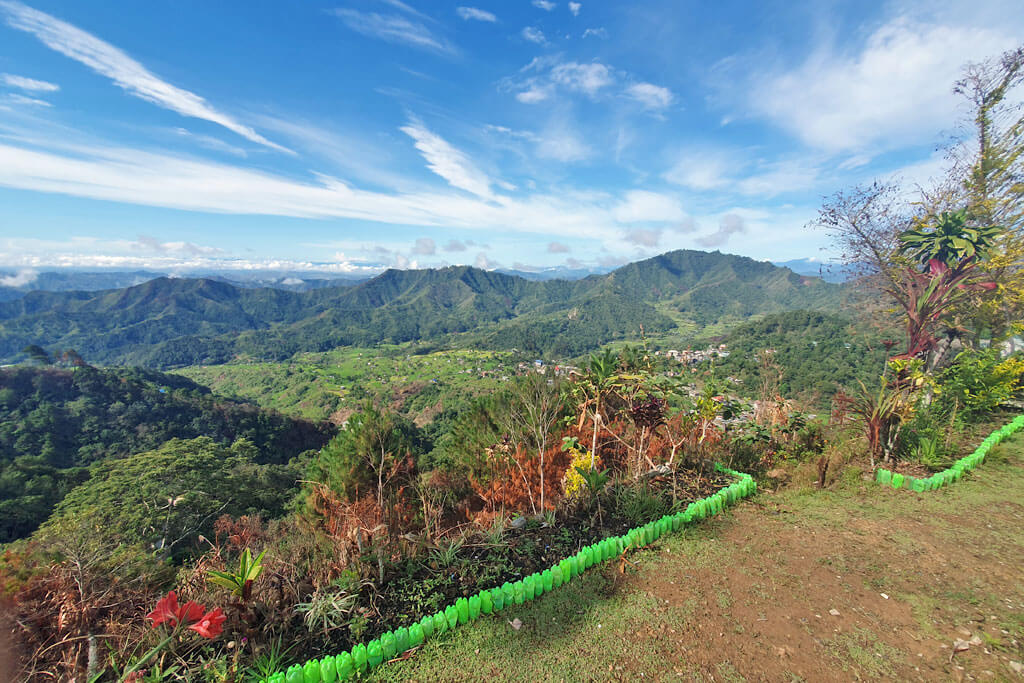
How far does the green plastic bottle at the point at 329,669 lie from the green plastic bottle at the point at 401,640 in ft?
1.28

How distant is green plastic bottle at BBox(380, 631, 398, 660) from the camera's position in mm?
2623

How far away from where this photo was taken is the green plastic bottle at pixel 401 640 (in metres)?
2.68

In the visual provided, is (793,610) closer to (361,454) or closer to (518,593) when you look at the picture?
(518,593)

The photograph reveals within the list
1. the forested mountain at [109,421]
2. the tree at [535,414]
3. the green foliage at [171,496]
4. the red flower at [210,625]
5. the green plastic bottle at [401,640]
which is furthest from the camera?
the forested mountain at [109,421]

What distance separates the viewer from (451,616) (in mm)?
2873

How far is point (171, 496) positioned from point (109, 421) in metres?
36.1

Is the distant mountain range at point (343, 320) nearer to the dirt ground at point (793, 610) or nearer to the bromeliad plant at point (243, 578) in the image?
the dirt ground at point (793, 610)

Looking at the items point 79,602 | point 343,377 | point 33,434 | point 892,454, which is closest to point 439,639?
point 79,602

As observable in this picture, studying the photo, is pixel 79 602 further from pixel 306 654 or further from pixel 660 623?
pixel 660 623

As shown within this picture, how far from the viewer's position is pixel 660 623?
2.90 meters

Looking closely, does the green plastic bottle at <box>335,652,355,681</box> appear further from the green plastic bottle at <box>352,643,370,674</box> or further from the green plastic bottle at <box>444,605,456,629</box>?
the green plastic bottle at <box>444,605,456,629</box>

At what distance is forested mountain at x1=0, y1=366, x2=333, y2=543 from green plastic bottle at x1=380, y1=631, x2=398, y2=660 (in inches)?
1477

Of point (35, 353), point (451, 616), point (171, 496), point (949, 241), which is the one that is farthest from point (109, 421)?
point (949, 241)

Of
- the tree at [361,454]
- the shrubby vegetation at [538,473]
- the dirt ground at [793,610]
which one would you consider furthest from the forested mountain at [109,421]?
the dirt ground at [793,610]
